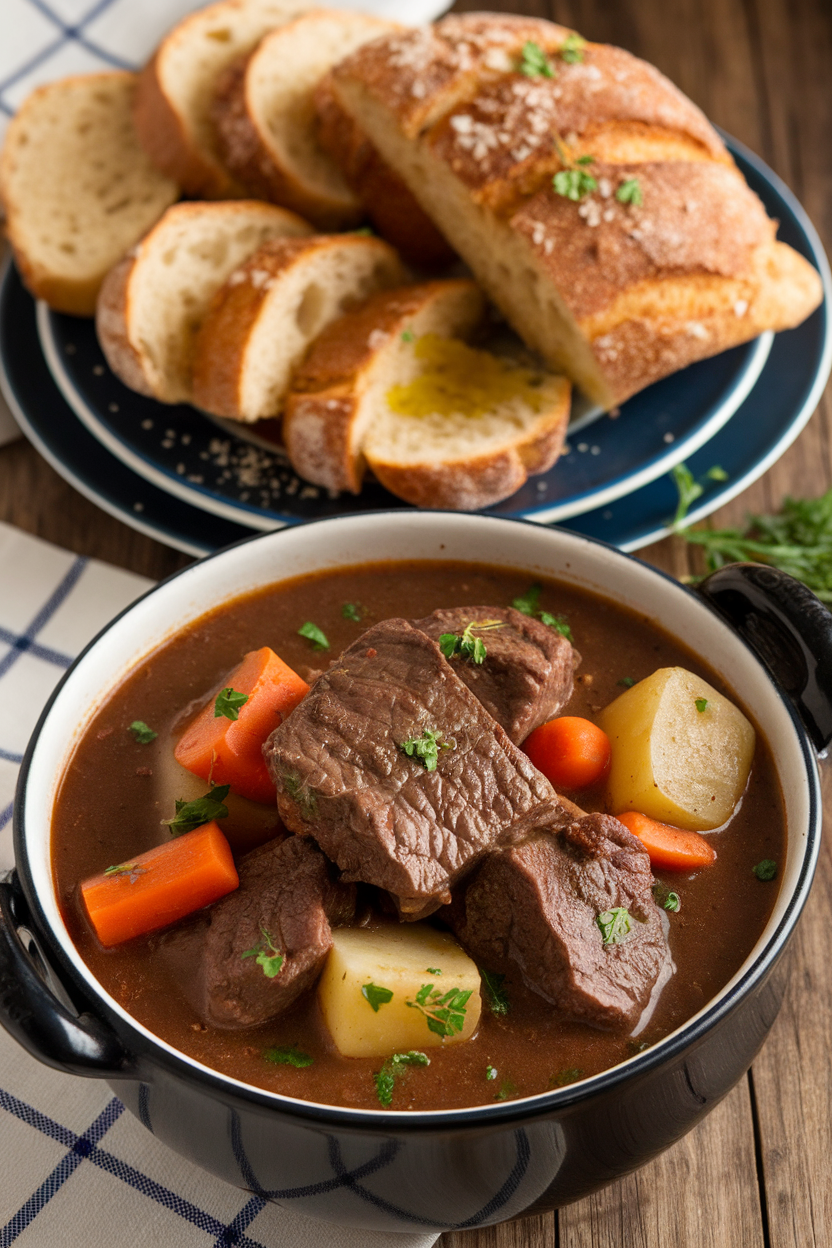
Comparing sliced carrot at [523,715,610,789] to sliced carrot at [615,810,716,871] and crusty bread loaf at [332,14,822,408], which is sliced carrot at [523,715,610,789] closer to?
sliced carrot at [615,810,716,871]

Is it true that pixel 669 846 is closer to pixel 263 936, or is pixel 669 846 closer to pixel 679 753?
pixel 679 753

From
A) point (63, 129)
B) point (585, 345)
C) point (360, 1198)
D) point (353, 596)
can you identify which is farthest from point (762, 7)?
point (360, 1198)

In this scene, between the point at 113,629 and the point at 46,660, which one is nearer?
the point at 113,629

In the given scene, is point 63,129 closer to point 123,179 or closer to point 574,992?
point 123,179

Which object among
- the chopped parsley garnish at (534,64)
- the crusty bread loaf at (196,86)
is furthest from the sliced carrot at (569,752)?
the crusty bread loaf at (196,86)

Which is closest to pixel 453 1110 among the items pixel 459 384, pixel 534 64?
pixel 459 384

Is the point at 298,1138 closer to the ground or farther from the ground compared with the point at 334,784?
closer to the ground

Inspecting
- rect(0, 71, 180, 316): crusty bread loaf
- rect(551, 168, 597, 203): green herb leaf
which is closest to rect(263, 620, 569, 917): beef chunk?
rect(551, 168, 597, 203): green herb leaf
